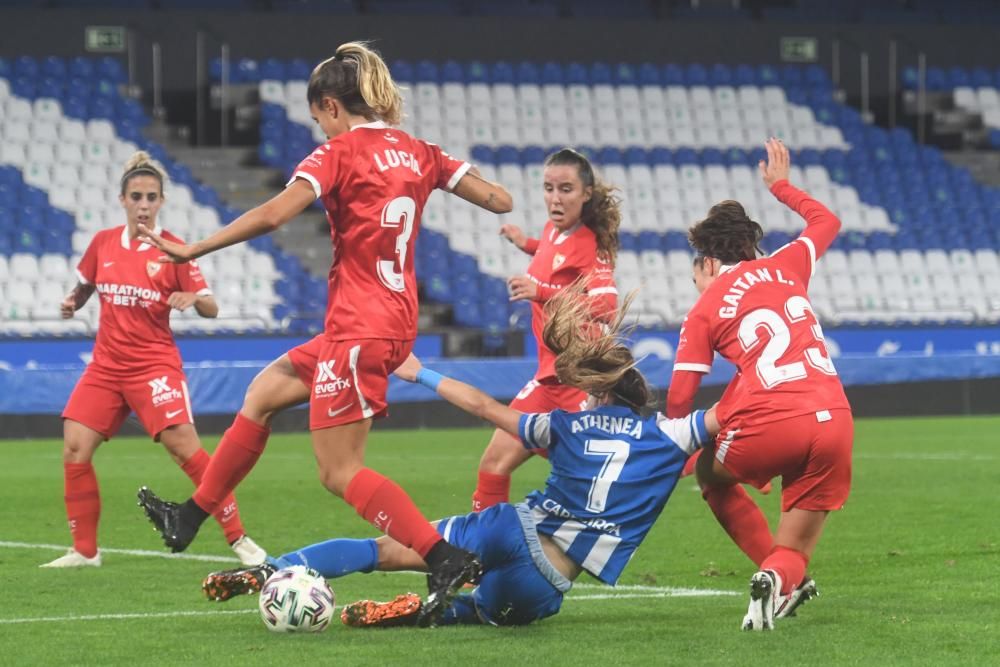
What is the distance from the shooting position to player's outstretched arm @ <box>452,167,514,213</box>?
656 cm

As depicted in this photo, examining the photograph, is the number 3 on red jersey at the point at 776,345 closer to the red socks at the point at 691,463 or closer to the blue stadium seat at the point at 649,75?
the red socks at the point at 691,463

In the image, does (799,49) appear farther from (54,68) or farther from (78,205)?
(78,205)

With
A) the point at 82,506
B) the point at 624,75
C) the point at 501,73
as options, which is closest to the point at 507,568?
the point at 82,506

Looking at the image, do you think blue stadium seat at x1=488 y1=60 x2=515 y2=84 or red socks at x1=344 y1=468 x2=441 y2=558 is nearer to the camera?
red socks at x1=344 y1=468 x2=441 y2=558

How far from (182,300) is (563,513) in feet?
9.80

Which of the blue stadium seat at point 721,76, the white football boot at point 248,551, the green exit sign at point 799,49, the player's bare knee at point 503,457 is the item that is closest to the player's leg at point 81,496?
the white football boot at point 248,551

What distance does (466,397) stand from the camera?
20.6 feet

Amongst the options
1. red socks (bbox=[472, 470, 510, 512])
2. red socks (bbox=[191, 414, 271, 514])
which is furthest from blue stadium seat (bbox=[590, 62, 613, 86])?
red socks (bbox=[191, 414, 271, 514])

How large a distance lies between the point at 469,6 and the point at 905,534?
2236 centimetres

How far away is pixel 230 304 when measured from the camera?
887 inches

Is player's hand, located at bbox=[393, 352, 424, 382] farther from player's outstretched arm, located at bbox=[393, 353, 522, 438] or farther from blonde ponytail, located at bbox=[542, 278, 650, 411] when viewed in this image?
blonde ponytail, located at bbox=[542, 278, 650, 411]

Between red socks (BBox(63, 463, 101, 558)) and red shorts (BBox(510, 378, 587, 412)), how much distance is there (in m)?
2.31

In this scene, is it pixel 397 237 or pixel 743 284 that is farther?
pixel 743 284

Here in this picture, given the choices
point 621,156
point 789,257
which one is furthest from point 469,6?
point 789,257
